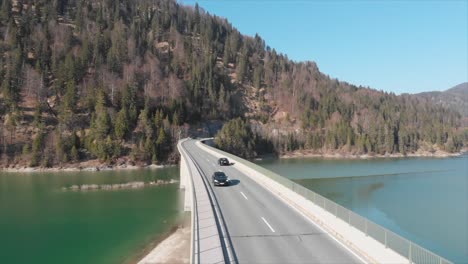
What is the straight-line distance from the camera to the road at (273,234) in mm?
16519

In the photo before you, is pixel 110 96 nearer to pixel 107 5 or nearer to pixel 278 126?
pixel 278 126

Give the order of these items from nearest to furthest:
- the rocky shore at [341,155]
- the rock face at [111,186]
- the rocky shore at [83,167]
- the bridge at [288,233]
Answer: the bridge at [288,233] → the rock face at [111,186] → the rocky shore at [83,167] → the rocky shore at [341,155]

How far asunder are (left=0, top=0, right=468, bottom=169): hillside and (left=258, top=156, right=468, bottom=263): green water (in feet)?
166

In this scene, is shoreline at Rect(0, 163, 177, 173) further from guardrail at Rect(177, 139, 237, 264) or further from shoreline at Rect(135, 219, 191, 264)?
guardrail at Rect(177, 139, 237, 264)

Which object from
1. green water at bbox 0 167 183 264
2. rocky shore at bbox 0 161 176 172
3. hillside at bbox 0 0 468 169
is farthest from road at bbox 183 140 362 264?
hillside at bbox 0 0 468 169

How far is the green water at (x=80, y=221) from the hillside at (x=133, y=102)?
2821 cm

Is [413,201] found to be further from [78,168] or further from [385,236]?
[78,168]

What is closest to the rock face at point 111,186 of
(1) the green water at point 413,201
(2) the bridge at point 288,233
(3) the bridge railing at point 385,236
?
(1) the green water at point 413,201

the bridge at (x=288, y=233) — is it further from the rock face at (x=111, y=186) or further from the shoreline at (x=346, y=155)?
the shoreline at (x=346, y=155)

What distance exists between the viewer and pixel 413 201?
53812 millimetres

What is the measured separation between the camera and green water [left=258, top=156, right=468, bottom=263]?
3669 cm

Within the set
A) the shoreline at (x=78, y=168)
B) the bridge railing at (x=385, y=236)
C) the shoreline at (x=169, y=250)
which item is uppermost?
the bridge railing at (x=385, y=236)

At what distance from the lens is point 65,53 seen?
131250mm

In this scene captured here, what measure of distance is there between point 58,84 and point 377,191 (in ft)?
319
